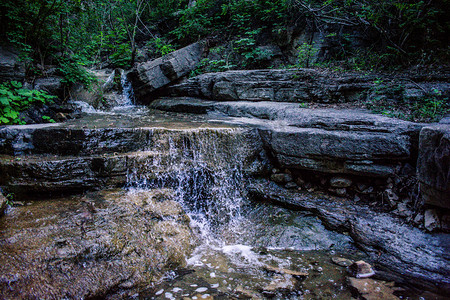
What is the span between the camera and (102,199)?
3.46 m

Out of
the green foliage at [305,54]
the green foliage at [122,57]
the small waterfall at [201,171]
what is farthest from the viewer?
the green foliage at [122,57]

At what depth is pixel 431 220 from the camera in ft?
10.2

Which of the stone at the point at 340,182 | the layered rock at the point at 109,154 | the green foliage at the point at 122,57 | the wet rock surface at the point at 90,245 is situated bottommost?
the wet rock surface at the point at 90,245

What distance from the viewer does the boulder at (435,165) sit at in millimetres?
2752

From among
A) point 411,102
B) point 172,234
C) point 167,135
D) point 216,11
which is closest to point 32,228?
point 172,234

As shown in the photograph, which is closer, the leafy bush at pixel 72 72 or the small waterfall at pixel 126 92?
the leafy bush at pixel 72 72

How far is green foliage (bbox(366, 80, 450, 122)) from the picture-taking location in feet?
13.5

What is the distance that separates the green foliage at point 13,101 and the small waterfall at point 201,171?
10.1 ft

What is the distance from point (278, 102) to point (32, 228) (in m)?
6.33

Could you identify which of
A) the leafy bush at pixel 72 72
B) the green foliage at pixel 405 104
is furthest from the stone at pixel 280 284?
the leafy bush at pixel 72 72

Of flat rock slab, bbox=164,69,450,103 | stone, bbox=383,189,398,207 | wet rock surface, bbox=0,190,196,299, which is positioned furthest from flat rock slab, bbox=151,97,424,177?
wet rock surface, bbox=0,190,196,299

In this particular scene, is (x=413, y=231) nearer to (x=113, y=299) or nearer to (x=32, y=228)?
(x=113, y=299)

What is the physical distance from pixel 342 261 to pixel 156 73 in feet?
28.4

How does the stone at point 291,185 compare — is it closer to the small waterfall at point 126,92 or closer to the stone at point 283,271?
the stone at point 283,271
